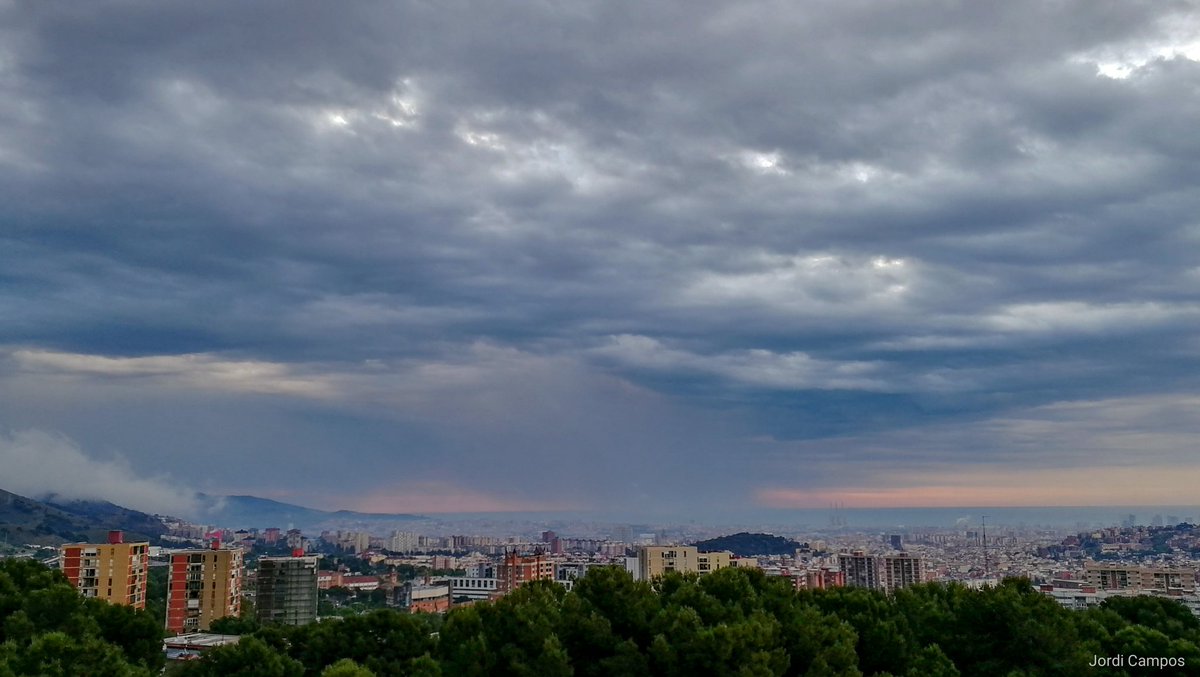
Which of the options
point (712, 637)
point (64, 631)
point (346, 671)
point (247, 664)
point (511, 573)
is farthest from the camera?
point (511, 573)

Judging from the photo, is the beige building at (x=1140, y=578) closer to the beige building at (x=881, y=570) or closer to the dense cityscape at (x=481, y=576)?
the dense cityscape at (x=481, y=576)

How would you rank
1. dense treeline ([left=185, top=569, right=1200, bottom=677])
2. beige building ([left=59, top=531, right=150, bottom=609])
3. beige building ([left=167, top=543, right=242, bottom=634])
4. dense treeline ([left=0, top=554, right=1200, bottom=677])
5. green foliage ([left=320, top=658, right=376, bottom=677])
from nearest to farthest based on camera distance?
green foliage ([left=320, top=658, right=376, bottom=677])
dense treeline ([left=0, top=554, right=1200, bottom=677])
dense treeline ([left=185, top=569, right=1200, bottom=677])
beige building ([left=59, top=531, right=150, bottom=609])
beige building ([left=167, top=543, right=242, bottom=634])

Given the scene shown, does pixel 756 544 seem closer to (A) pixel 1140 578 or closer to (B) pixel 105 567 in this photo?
(A) pixel 1140 578

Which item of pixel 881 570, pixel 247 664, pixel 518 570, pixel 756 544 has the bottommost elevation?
pixel 756 544

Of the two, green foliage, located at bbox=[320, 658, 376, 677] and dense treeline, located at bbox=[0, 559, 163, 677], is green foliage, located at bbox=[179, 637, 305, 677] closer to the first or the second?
dense treeline, located at bbox=[0, 559, 163, 677]

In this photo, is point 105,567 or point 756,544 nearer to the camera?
point 105,567

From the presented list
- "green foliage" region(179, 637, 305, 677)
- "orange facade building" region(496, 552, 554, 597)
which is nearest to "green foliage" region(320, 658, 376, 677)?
"green foliage" region(179, 637, 305, 677)

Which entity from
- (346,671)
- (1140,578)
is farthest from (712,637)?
(1140,578)

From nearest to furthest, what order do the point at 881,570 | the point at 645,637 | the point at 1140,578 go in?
the point at 645,637 < the point at 1140,578 < the point at 881,570
